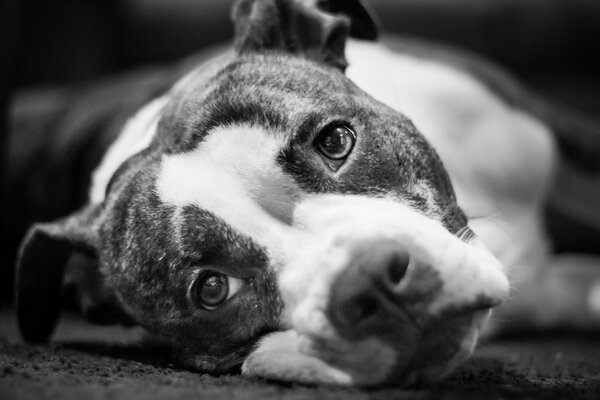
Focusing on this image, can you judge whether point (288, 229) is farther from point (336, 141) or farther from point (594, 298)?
point (594, 298)

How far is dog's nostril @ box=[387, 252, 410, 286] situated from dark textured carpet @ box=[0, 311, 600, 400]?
0.21 meters

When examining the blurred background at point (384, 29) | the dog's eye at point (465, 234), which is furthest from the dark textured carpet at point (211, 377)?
the blurred background at point (384, 29)

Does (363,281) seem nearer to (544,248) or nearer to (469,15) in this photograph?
(544,248)

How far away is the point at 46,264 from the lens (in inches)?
80.8

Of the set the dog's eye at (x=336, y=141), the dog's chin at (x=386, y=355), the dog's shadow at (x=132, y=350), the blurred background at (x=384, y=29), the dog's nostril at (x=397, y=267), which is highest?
the blurred background at (x=384, y=29)

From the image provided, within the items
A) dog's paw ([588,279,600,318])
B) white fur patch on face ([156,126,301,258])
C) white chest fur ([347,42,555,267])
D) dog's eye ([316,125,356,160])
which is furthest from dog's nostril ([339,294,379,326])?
dog's paw ([588,279,600,318])

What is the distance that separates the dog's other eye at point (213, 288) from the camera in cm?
161

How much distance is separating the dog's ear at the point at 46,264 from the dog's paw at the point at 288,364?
2.23 feet

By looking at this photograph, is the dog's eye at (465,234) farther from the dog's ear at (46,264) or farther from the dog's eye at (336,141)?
the dog's ear at (46,264)

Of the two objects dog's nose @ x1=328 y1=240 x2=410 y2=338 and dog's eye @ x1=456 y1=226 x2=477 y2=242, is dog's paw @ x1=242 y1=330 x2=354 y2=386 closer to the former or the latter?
dog's nose @ x1=328 y1=240 x2=410 y2=338

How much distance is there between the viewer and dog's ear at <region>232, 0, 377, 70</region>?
2055mm

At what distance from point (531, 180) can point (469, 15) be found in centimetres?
184

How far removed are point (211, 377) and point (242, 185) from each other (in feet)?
1.43

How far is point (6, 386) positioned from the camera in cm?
126
